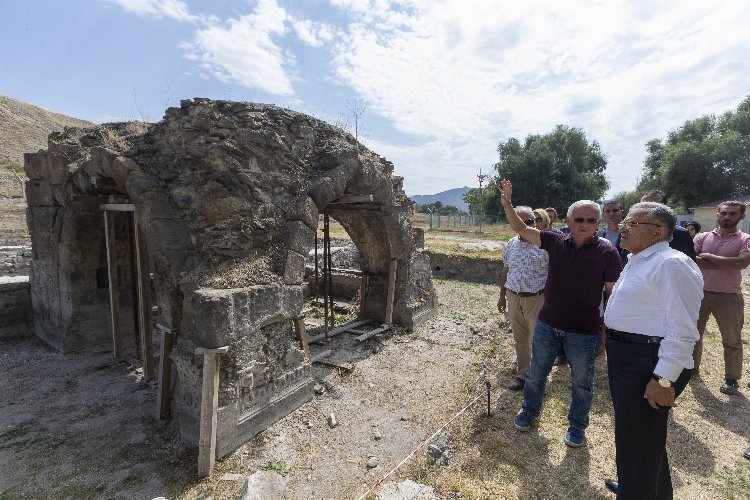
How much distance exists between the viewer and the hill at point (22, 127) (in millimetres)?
25531

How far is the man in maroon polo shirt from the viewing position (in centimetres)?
308

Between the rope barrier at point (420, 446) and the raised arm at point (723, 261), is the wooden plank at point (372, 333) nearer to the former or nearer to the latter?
the rope barrier at point (420, 446)

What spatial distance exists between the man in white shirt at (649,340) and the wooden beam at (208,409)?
3.16m

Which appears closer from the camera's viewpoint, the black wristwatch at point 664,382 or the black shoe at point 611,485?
the black wristwatch at point 664,382

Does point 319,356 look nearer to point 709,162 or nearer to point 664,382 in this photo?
point 664,382

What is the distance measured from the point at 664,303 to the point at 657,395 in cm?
51

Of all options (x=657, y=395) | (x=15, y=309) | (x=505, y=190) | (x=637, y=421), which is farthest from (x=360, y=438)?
(x=15, y=309)

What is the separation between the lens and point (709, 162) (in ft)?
81.5

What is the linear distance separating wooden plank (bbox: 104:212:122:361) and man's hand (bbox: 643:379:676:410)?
6.30 m

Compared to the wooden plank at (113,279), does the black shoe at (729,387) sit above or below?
below

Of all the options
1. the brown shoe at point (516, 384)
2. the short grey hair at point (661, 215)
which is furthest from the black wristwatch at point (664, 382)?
the brown shoe at point (516, 384)

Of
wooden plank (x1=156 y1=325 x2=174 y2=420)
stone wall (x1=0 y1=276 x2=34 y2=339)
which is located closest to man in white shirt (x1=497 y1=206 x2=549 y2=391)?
wooden plank (x1=156 y1=325 x2=174 y2=420)

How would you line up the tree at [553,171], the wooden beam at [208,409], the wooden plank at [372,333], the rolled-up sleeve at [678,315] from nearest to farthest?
the rolled-up sleeve at [678,315] → the wooden beam at [208,409] → the wooden plank at [372,333] → the tree at [553,171]

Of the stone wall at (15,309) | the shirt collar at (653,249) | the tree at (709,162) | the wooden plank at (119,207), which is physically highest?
the tree at (709,162)
